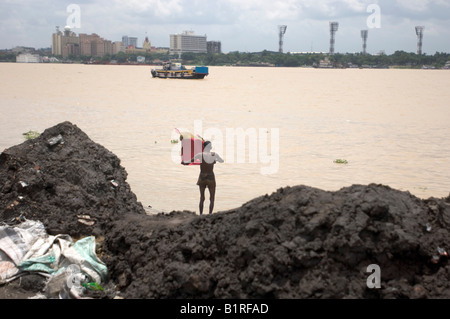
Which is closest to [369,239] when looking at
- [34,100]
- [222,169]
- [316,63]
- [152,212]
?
[152,212]

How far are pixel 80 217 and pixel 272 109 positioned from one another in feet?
61.8

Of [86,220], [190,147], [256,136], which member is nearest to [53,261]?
[86,220]

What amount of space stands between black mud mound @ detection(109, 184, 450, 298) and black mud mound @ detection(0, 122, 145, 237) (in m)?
1.52

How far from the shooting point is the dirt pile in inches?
170

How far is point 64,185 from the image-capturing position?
651 cm

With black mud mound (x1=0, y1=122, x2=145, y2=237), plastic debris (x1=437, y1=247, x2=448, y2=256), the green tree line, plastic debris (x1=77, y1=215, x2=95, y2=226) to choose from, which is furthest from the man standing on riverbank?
the green tree line

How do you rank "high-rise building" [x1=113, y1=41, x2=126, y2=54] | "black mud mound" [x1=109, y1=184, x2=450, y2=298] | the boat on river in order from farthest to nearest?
"high-rise building" [x1=113, y1=41, x2=126, y2=54] < the boat on river < "black mud mound" [x1=109, y1=184, x2=450, y2=298]

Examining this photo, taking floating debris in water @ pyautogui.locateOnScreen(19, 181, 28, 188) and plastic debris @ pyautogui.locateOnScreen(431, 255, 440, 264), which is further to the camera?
floating debris in water @ pyautogui.locateOnScreen(19, 181, 28, 188)

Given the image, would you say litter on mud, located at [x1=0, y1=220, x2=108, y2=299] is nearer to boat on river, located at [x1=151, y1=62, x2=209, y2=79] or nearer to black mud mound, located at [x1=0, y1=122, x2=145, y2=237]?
black mud mound, located at [x1=0, y1=122, x2=145, y2=237]

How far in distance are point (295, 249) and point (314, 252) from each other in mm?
167

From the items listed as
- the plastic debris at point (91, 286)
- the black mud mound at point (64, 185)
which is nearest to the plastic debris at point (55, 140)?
the black mud mound at point (64, 185)

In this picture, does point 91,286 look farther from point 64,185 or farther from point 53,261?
point 64,185

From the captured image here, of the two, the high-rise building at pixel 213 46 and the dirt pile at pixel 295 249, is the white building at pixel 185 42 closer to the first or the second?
the high-rise building at pixel 213 46

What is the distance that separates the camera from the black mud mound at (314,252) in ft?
14.1
